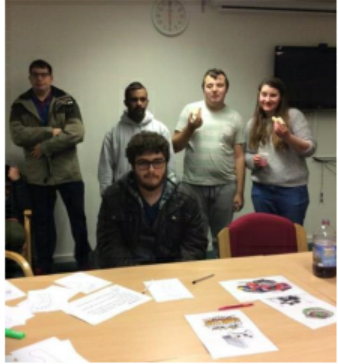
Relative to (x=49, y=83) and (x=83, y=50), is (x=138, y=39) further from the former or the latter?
(x=49, y=83)

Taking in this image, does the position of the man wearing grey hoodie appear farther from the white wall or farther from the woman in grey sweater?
the woman in grey sweater

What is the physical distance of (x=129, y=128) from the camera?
9.83 ft

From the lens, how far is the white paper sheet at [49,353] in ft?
3.51

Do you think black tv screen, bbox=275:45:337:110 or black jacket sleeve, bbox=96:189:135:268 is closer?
black jacket sleeve, bbox=96:189:135:268

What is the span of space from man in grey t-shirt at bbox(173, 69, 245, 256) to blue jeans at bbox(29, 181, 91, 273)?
757 mm

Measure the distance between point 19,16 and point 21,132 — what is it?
0.71m

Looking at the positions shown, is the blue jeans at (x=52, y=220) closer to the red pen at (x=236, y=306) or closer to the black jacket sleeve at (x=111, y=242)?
the black jacket sleeve at (x=111, y=242)

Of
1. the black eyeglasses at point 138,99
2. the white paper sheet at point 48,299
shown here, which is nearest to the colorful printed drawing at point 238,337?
the white paper sheet at point 48,299

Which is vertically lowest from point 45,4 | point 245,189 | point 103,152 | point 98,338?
point 98,338

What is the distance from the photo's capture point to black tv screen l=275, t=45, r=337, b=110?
333 cm

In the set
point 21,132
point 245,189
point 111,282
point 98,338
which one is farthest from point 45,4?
point 98,338

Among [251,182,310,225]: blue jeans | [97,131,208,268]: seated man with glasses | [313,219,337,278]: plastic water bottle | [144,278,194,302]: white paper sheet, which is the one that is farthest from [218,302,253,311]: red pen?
[251,182,310,225]: blue jeans

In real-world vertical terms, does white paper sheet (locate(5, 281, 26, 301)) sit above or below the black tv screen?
below

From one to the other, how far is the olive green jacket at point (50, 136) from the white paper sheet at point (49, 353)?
195 centimetres
